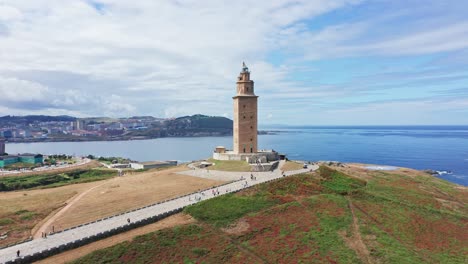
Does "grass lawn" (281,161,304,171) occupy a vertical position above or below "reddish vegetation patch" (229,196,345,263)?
above

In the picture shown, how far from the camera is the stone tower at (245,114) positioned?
49.9 meters

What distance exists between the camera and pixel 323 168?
129 ft

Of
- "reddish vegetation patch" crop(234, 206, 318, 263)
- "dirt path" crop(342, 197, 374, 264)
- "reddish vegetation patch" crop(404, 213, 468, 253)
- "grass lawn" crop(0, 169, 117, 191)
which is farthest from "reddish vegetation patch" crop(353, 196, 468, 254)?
"grass lawn" crop(0, 169, 117, 191)

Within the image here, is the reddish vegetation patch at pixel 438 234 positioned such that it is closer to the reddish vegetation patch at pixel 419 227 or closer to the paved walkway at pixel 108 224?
the reddish vegetation patch at pixel 419 227

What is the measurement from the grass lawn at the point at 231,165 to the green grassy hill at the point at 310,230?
9808mm

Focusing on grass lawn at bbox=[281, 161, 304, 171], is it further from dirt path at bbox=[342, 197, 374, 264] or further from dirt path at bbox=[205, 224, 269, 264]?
dirt path at bbox=[205, 224, 269, 264]

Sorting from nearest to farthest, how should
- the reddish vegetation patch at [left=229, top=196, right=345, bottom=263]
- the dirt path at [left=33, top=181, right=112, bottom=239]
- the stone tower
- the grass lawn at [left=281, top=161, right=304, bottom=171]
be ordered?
the reddish vegetation patch at [left=229, top=196, right=345, bottom=263], the dirt path at [left=33, top=181, right=112, bottom=239], the grass lawn at [left=281, top=161, right=304, bottom=171], the stone tower

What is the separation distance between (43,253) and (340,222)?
21.9 metres

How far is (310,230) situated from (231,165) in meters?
21.2

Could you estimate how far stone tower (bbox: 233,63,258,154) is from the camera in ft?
164

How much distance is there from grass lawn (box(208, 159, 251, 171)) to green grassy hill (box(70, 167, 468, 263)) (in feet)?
32.2

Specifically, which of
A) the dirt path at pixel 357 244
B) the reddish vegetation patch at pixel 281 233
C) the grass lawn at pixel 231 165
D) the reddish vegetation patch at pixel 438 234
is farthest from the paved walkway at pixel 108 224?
the reddish vegetation patch at pixel 438 234

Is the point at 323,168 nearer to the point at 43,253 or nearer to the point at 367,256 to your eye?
the point at 367,256

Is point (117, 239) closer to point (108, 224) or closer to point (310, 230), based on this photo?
point (108, 224)
